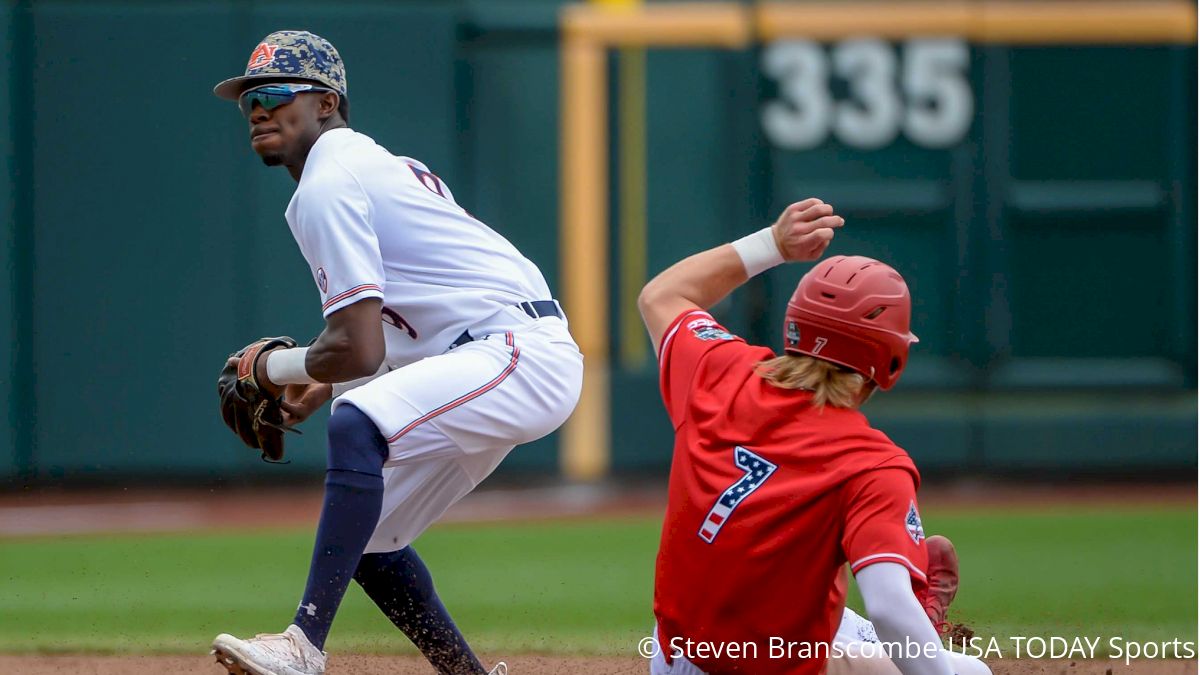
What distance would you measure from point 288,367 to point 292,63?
0.67m

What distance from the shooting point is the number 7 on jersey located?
252 cm

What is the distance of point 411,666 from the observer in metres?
4.12

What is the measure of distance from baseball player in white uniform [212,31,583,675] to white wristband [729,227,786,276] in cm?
57

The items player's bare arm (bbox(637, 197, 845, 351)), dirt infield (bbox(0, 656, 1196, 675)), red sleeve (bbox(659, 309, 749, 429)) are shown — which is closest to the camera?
red sleeve (bbox(659, 309, 749, 429))

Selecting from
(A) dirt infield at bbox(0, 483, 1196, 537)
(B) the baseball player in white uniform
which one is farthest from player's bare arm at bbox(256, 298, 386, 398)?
(A) dirt infield at bbox(0, 483, 1196, 537)

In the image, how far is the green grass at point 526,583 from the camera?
192 inches

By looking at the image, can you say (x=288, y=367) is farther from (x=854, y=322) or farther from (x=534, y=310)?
(x=854, y=322)

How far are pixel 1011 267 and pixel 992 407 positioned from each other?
89cm

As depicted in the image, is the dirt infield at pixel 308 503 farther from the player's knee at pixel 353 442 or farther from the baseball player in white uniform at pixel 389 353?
the player's knee at pixel 353 442

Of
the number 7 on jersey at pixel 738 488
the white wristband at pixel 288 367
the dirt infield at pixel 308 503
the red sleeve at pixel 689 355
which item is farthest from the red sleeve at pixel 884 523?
the dirt infield at pixel 308 503

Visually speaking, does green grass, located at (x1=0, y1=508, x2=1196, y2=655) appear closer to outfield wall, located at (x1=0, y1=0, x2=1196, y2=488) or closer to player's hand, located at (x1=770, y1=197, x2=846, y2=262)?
outfield wall, located at (x1=0, y1=0, x2=1196, y2=488)

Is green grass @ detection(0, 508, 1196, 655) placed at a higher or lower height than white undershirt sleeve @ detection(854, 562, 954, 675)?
lower

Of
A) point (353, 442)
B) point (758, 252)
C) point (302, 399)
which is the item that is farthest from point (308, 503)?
point (758, 252)

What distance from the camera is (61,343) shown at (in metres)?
8.51
